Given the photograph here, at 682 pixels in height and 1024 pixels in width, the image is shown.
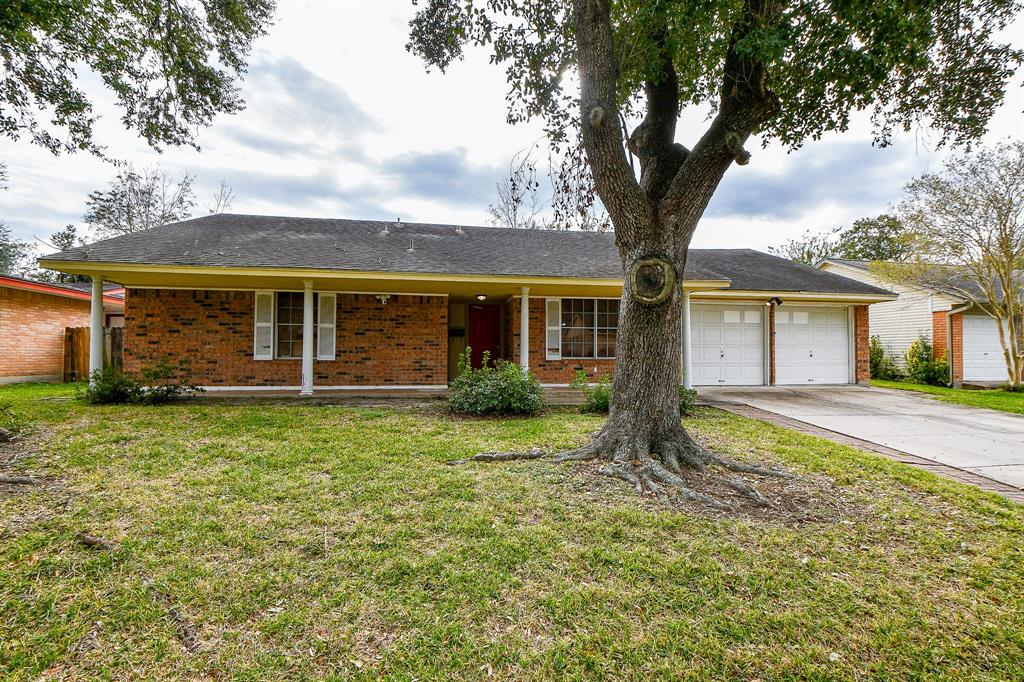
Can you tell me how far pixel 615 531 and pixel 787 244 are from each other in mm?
40985

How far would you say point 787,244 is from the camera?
36.7 m

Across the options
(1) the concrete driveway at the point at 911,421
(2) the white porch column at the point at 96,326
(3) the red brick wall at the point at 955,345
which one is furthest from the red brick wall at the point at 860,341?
(2) the white porch column at the point at 96,326

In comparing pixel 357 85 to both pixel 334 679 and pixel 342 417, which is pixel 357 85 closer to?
pixel 342 417

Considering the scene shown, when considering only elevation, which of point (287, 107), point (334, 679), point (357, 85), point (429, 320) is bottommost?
point (334, 679)

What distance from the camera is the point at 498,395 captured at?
7.56 metres

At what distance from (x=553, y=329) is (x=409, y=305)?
3664 mm

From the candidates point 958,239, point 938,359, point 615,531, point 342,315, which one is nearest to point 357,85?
point 342,315

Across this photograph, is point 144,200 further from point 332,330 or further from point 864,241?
point 864,241

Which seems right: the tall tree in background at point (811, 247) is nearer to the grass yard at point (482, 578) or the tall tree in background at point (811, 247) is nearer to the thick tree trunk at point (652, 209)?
the thick tree trunk at point (652, 209)

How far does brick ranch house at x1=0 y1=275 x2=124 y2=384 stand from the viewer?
11.8 meters

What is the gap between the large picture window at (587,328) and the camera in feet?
37.8

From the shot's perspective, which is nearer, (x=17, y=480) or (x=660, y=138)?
(x=17, y=480)

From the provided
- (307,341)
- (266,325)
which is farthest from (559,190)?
(266,325)

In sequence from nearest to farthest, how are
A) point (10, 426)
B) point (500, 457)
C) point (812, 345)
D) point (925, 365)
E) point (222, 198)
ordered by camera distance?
point (500, 457) → point (10, 426) → point (812, 345) → point (925, 365) → point (222, 198)
